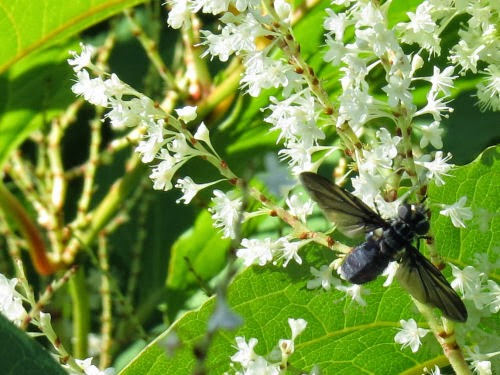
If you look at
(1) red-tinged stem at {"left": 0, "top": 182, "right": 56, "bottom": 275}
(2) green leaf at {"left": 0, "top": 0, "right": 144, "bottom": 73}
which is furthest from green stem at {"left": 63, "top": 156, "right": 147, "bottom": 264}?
(2) green leaf at {"left": 0, "top": 0, "right": 144, "bottom": 73}

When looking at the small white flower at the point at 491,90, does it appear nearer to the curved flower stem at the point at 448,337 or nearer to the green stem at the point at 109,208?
the curved flower stem at the point at 448,337

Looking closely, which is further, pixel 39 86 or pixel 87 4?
pixel 39 86

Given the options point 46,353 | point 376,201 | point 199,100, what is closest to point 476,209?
point 376,201

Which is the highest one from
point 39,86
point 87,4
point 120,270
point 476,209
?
point 87,4

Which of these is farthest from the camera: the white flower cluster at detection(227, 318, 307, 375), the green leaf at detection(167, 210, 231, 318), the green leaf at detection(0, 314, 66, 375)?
the green leaf at detection(167, 210, 231, 318)

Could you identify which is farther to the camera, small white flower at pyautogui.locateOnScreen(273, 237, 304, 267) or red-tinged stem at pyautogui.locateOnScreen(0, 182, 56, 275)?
red-tinged stem at pyautogui.locateOnScreen(0, 182, 56, 275)

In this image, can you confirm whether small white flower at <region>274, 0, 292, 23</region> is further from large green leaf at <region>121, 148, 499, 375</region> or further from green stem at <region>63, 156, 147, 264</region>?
green stem at <region>63, 156, 147, 264</region>

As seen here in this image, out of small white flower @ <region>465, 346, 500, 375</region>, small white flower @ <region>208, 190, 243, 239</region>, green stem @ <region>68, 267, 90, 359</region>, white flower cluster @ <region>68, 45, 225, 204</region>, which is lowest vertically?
green stem @ <region>68, 267, 90, 359</region>

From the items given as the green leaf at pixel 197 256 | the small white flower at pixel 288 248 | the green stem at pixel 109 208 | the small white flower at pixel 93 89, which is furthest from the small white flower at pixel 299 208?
the green stem at pixel 109 208

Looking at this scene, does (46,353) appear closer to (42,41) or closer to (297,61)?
(297,61)
